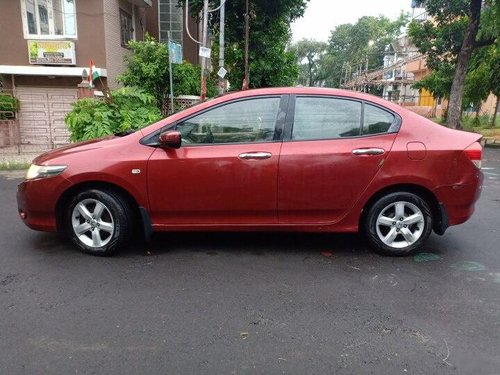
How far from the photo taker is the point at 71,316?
3162 millimetres

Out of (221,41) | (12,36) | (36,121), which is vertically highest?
(12,36)

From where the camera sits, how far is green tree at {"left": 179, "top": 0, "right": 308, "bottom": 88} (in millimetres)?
15695

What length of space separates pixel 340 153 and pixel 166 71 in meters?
8.89

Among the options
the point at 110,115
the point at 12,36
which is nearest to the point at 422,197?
the point at 110,115

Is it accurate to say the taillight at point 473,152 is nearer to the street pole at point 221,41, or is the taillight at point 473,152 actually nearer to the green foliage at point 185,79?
the green foliage at point 185,79

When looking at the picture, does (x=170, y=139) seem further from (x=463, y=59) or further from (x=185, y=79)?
(x=463, y=59)

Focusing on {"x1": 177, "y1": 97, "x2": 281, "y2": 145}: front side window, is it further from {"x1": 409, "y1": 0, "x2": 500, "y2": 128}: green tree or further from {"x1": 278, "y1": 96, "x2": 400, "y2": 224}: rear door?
{"x1": 409, "y1": 0, "x2": 500, "y2": 128}: green tree

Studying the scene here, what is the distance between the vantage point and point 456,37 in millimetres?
21016

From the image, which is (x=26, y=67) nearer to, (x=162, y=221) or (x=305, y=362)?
(x=162, y=221)

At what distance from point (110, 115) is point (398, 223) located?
700 cm

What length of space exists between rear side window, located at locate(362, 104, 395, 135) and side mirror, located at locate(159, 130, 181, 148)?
1824 millimetres

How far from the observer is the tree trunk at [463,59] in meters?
16.1

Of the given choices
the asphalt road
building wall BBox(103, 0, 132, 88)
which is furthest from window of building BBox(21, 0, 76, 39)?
the asphalt road

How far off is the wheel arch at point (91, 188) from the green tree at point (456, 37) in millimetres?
16115
